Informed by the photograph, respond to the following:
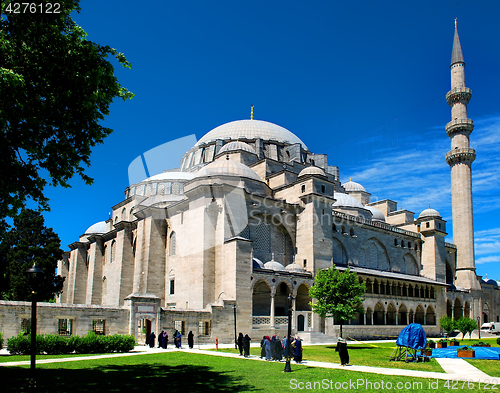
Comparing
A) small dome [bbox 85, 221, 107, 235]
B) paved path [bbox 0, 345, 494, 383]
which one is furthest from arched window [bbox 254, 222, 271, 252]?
small dome [bbox 85, 221, 107, 235]

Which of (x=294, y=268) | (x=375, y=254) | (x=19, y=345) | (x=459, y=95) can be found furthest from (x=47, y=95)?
(x=459, y=95)

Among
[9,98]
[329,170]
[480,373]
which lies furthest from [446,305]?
[9,98]

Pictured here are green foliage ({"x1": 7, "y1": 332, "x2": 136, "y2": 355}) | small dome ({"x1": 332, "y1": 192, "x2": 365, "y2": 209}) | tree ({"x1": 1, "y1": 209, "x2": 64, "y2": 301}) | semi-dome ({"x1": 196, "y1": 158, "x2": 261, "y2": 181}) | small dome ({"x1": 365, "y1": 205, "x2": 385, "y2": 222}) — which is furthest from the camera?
small dome ({"x1": 365, "y1": 205, "x2": 385, "y2": 222})

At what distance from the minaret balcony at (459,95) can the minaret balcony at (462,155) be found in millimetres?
5604

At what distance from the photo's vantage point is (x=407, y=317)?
3888 cm

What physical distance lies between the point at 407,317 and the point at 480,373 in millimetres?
26524

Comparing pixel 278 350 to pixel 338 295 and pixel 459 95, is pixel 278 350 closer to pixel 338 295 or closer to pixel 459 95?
pixel 338 295

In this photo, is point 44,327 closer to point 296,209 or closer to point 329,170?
point 296,209

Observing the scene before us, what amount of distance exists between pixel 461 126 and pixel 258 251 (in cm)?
2960

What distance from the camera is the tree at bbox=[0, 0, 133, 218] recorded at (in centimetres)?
1080

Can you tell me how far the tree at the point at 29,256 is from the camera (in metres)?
35.7

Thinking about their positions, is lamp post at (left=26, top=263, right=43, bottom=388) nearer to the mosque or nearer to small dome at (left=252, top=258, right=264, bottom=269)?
the mosque

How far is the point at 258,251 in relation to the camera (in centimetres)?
3312

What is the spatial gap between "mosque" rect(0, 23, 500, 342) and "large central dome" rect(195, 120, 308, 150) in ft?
0.56
